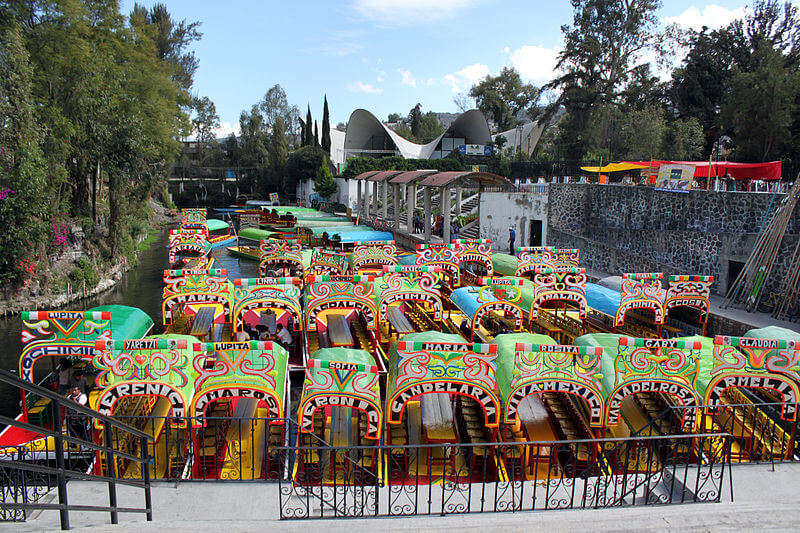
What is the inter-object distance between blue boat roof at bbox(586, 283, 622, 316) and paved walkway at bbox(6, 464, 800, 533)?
26.7 ft

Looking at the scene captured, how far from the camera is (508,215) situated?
3039 cm

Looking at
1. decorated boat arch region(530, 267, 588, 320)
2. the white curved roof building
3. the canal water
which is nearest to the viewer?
decorated boat arch region(530, 267, 588, 320)

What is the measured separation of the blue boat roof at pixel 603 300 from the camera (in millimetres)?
14609

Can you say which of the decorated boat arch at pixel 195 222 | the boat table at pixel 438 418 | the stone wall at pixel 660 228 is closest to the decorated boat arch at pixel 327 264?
the boat table at pixel 438 418

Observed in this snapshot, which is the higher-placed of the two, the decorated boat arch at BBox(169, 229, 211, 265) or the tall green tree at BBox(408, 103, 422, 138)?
the tall green tree at BBox(408, 103, 422, 138)

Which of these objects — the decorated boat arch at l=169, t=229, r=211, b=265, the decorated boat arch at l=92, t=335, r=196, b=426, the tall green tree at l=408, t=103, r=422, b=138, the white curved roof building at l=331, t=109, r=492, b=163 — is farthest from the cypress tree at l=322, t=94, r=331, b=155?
the decorated boat arch at l=92, t=335, r=196, b=426

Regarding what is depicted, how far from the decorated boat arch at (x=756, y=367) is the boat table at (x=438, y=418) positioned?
13.2 ft

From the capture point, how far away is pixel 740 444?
849cm

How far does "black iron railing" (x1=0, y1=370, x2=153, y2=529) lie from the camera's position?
3633 mm

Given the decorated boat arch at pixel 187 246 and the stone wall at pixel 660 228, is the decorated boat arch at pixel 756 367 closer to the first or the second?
the stone wall at pixel 660 228

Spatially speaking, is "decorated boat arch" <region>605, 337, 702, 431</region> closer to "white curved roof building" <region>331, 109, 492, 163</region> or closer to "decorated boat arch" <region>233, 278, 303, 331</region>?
"decorated boat arch" <region>233, 278, 303, 331</region>

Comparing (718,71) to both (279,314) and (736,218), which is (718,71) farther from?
(279,314)

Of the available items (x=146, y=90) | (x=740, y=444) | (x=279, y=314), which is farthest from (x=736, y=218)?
(x=146, y=90)

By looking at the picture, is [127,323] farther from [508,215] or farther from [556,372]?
[508,215]
